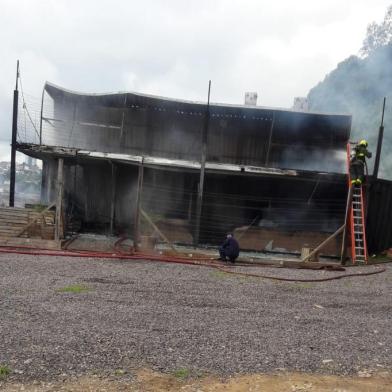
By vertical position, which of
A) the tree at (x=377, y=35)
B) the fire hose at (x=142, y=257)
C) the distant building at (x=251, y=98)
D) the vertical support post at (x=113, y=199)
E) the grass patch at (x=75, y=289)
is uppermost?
the tree at (x=377, y=35)

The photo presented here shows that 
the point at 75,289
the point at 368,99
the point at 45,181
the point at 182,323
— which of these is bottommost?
the point at 75,289

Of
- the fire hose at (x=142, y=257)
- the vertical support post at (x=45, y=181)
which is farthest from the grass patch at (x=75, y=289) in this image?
the vertical support post at (x=45, y=181)

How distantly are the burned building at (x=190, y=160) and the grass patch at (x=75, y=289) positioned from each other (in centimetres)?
632

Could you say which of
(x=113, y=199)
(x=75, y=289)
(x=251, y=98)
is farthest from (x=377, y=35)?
(x=75, y=289)

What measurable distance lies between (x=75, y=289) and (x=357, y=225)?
849 centimetres

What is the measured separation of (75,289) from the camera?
7289mm

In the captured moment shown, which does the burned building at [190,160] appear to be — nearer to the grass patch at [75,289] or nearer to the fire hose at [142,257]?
the fire hose at [142,257]

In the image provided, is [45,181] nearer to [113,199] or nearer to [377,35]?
[113,199]

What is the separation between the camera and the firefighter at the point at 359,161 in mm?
12531

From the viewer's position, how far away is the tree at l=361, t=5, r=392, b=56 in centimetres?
4512

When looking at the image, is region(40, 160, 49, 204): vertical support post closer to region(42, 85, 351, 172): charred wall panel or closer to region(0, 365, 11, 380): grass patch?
region(42, 85, 351, 172): charred wall panel

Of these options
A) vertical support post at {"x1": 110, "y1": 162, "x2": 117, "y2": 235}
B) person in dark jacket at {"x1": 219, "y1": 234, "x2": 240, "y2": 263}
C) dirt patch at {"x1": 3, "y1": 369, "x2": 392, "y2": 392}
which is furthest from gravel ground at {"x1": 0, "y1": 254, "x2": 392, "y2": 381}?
vertical support post at {"x1": 110, "y1": 162, "x2": 117, "y2": 235}

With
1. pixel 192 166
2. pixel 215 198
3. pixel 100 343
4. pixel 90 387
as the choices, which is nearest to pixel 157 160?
pixel 192 166

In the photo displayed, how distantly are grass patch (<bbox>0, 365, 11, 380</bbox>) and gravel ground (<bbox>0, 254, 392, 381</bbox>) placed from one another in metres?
0.05
